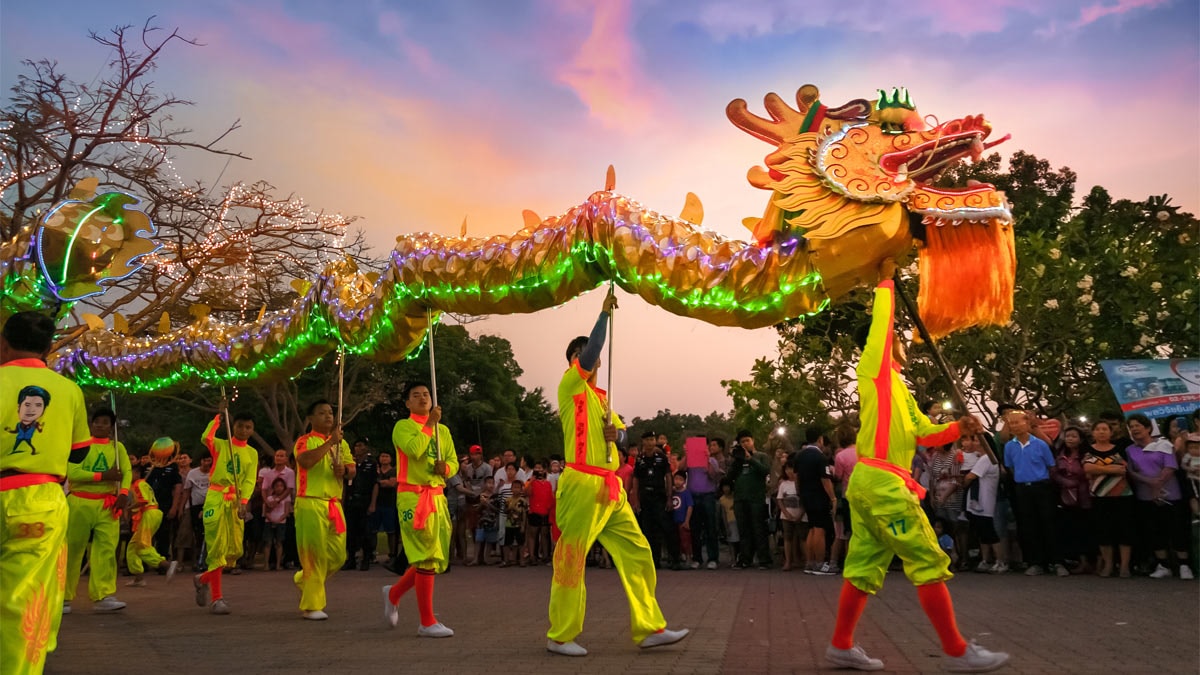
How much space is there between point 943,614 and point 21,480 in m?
4.57

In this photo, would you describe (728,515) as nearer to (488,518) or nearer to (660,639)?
(488,518)

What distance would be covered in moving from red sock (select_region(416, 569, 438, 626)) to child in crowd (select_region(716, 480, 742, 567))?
7619 mm

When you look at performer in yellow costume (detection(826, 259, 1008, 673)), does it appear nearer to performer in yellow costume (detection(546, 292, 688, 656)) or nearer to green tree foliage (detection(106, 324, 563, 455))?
performer in yellow costume (detection(546, 292, 688, 656))

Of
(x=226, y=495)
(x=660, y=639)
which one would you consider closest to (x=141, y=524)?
(x=226, y=495)

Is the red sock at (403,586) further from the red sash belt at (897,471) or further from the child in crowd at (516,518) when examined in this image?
the child in crowd at (516,518)

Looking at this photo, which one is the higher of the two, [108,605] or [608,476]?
[608,476]

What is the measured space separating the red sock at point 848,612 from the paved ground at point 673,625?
0.22m

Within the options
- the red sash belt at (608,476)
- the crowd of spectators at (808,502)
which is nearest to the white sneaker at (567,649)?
the red sash belt at (608,476)

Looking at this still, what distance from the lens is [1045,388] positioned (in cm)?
1692

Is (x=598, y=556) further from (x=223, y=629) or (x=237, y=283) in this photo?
(x=223, y=629)

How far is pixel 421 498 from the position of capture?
7207mm

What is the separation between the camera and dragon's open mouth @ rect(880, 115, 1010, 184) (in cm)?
511

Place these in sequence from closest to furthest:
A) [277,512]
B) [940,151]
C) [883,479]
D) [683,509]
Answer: [940,151] < [883,479] < [683,509] < [277,512]

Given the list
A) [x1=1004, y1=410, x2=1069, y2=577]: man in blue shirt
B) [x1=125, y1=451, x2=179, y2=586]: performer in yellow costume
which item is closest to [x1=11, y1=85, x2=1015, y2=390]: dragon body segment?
[x1=1004, y1=410, x2=1069, y2=577]: man in blue shirt
